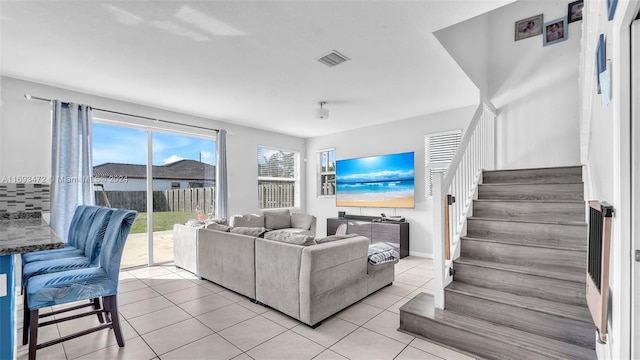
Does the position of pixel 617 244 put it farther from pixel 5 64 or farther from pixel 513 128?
pixel 5 64

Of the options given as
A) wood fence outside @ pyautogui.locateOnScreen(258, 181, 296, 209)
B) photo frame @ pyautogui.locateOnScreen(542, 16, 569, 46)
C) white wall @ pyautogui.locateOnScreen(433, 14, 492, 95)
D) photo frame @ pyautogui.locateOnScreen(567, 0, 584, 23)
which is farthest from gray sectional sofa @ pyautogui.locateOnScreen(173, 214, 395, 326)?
photo frame @ pyautogui.locateOnScreen(567, 0, 584, 23)

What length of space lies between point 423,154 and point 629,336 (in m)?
4.29

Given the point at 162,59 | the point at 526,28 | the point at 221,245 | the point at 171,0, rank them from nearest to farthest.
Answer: the point at 171,0
the point at 162,59
the point at 221,245
the point at 526,28

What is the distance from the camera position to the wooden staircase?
191 cm

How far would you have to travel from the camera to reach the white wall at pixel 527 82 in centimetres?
348

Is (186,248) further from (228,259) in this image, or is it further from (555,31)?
(555,31)

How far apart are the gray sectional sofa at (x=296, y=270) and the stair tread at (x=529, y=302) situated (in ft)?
2.96

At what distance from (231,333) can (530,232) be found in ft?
8.85

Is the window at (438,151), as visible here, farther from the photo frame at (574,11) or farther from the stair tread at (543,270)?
the stair tread at (543,270)

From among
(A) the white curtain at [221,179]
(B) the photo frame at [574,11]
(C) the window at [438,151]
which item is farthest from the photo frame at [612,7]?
(A) the white curtain at [221,179]

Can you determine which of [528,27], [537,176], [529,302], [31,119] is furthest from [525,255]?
[31,119]

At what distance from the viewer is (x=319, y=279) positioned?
8.21 ft

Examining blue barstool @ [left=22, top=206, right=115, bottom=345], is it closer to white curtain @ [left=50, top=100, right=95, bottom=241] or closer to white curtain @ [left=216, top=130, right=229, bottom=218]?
white curtain @ [left=50, top=100, right=95, bottom=241]

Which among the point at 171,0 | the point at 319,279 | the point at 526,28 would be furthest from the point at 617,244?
the point at 526,28
